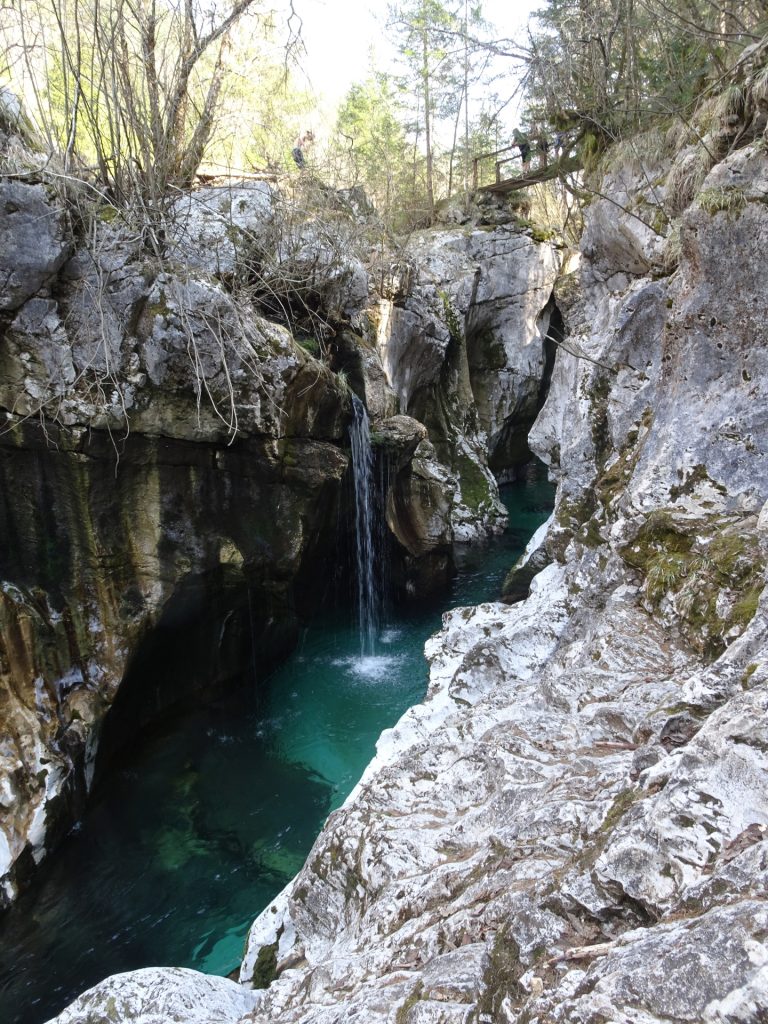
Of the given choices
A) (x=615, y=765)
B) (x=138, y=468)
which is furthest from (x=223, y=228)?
(x=615, y=765)

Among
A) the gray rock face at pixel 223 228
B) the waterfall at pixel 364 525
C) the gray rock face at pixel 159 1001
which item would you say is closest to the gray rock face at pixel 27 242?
the gray rock face at pixel 223 228

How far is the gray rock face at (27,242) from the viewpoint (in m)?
5.47

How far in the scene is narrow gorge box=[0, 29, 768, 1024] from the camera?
5.87 ft

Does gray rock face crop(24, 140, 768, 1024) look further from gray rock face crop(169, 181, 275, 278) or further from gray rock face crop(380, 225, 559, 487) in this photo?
gray rock face crop(380, 225, 559, 487)

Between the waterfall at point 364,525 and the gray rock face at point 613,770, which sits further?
the waterfall at point 364,525

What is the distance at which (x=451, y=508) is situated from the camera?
44.5ft

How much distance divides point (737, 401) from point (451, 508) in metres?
9.61

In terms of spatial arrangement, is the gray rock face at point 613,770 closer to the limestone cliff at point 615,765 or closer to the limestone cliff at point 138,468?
the limestone cliff at point 615,765

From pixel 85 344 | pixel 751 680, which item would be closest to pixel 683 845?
pixel 751 680

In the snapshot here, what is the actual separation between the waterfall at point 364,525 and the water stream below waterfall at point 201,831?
3.25ft

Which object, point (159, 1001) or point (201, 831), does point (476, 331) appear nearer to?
point (201, 831)

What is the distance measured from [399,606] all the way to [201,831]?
18.5 feet

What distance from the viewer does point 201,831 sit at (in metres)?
6.30

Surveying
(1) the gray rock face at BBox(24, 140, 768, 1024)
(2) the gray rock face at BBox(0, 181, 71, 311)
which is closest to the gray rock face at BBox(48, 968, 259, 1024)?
(1) the gray rock face at BBox(24, 140, 768, 1024)
